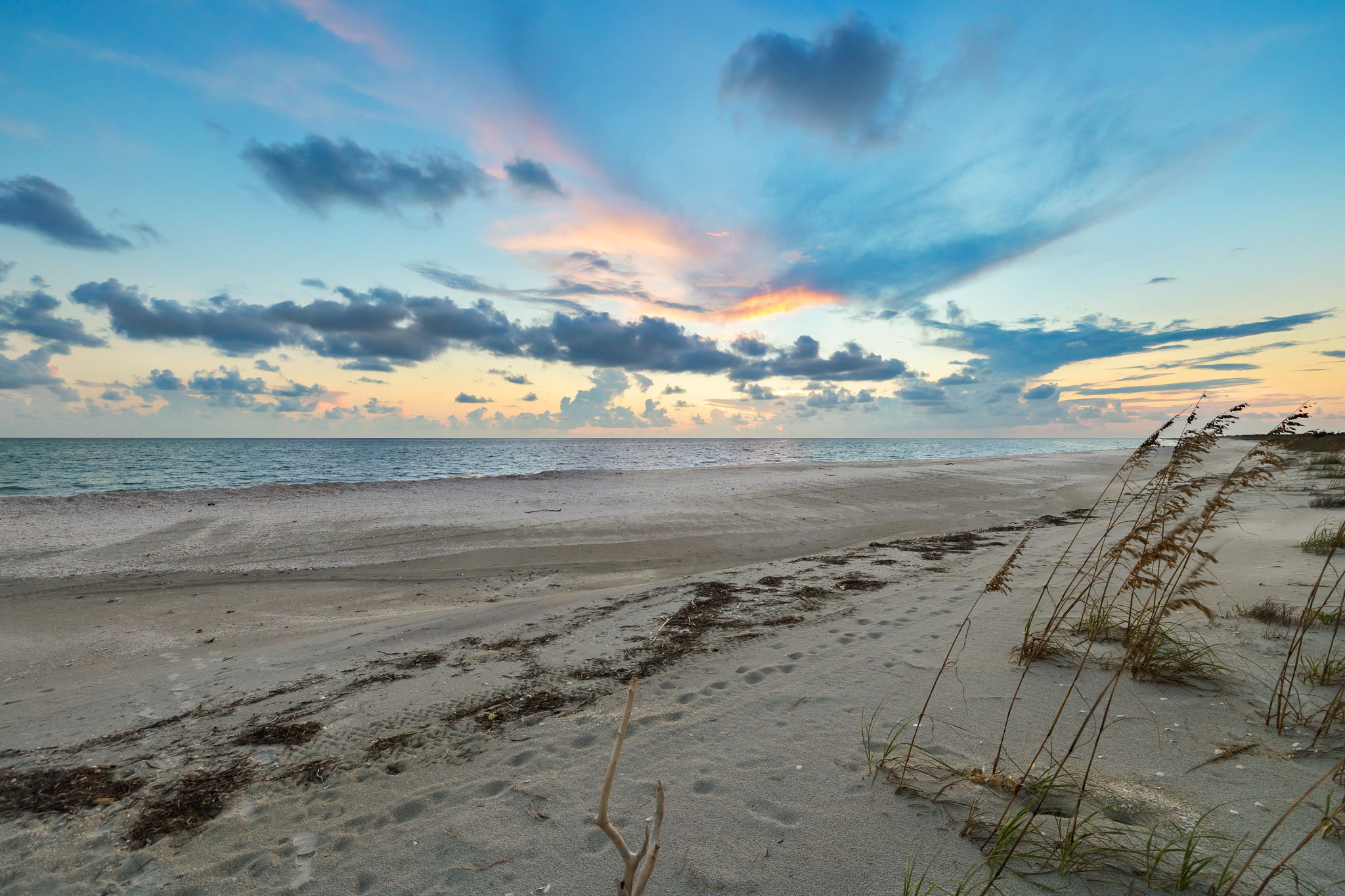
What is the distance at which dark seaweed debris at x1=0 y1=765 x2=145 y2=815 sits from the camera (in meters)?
3.56

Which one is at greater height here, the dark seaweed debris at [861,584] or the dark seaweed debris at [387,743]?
the dark seaweed debris at [861,584]

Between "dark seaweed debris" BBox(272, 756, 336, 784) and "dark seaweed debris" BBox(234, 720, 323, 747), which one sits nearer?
"dark seaweed debris" BBox(272, 756, 336, 784)

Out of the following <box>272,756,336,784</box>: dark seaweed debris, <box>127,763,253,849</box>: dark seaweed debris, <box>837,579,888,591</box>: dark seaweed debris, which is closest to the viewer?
<box>127,763,253,849</box>: dark seaweed debris

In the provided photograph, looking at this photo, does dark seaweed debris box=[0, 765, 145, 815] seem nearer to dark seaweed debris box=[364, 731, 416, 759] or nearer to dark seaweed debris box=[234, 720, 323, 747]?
dark seaweed debris box=[234, 720, 323, 747]

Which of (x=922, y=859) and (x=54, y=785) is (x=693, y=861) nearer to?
(x=922, y=859)

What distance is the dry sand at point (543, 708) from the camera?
2904 mm

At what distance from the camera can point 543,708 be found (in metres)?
4.57

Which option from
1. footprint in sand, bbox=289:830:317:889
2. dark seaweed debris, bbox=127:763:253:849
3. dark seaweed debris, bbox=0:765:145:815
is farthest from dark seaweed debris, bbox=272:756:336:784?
dark seaweed debris, bbox=0:765:145:815

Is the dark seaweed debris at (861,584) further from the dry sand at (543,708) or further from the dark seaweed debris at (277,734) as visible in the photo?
the dark seaweed debris at (277,734)

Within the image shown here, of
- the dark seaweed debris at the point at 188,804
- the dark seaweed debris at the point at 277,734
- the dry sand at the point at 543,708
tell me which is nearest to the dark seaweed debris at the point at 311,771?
the dry sand at the point at 543,708

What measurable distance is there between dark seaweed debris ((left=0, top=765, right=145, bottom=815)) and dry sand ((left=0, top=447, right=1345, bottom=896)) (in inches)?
3.3

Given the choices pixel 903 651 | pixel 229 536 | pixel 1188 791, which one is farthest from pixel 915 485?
pixel 229 536

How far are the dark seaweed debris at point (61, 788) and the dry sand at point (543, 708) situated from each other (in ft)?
0.28

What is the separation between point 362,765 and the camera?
12.7 feet
